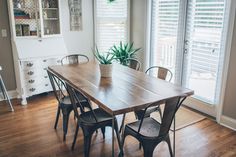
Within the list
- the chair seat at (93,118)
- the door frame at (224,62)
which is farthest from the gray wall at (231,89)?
the chair seat at (93,118)

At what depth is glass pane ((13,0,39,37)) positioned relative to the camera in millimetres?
4105

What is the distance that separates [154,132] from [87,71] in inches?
50.6

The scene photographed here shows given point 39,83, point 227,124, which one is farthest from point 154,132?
point 39,83

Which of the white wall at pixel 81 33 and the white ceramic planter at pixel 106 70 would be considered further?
the white wall at pixel 81 33

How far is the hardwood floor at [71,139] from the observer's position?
278cm

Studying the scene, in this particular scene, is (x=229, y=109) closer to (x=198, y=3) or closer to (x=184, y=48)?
(x=184, y=48)

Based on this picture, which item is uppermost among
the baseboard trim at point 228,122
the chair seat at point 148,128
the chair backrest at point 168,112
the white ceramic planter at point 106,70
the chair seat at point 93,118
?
the white ceramic planter at point 106,70

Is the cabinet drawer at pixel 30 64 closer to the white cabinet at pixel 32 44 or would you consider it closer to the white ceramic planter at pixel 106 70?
the white cabinet at pixel 32 44

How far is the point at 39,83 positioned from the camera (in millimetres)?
4289

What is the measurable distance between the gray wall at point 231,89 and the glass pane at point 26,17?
3.14 m

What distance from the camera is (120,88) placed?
8.41 feet

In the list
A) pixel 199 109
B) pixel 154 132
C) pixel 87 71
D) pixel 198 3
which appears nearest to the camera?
pixel 154 132

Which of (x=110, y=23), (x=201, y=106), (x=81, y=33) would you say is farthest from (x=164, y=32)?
(x=81, y=33)

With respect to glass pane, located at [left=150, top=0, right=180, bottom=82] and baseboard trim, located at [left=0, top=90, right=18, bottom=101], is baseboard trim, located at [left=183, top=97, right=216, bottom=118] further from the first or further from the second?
baseboard trim, located at [left=0, top=90, right=18, bottom=101]
